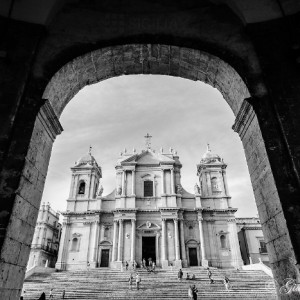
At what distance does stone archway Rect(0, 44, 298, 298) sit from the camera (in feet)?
13.1

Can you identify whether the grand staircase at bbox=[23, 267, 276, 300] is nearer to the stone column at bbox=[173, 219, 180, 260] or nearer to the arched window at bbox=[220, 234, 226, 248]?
the stone column at bbox=[173, 219, 180, 260]

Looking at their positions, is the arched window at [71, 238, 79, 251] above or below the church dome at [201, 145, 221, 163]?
below

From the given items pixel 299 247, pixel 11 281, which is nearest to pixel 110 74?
pixel 11 281

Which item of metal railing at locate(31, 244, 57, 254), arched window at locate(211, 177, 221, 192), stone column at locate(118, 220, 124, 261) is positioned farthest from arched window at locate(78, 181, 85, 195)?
arched window at locate(211, 177, 221, 192)

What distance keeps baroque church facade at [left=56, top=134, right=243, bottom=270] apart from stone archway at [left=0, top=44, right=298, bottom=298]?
21.8m

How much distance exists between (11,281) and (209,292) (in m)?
16.1

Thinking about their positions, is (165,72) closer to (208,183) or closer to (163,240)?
(163,240)

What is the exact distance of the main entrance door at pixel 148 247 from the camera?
26.2 metres

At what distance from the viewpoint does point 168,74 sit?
21.1ft

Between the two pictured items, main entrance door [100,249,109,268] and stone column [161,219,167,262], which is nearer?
stone column [161,219,167,262]

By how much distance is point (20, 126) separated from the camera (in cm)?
420

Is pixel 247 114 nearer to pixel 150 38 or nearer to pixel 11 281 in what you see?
pixel 150 38

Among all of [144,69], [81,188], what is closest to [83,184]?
[81,188]

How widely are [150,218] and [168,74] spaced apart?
22.9 metres
